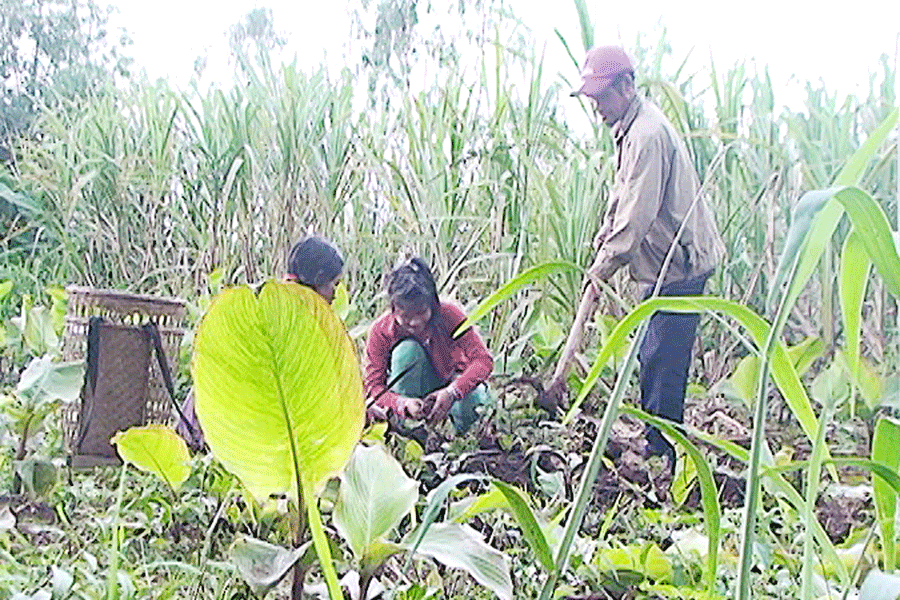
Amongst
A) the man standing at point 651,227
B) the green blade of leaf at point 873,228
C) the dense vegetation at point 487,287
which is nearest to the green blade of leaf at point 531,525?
the dense vegetation at point 487,287

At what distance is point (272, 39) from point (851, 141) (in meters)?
0.73

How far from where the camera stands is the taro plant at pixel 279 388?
28cm

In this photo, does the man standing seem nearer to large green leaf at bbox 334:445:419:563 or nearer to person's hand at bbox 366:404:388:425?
person's hand at bbox 366:404:388:425

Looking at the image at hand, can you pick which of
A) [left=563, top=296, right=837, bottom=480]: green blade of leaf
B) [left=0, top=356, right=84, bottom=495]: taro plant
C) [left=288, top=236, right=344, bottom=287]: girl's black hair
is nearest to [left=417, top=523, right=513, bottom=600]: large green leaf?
[left=563, top=296, right=837, bottom=480]: green blade of leaf

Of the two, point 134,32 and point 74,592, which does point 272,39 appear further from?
point 74,592

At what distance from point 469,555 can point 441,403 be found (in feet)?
2.53

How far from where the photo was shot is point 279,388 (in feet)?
0.94

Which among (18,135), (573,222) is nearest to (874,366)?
(573,222)

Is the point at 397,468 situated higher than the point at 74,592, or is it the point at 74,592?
the point at 397,468

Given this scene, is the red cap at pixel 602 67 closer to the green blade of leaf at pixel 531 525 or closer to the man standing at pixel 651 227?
the man standing at pixel 651 227

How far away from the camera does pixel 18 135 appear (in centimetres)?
170

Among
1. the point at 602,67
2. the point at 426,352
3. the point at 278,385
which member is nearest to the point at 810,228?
the point at 278,385

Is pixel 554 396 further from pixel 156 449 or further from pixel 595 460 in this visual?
pixel 595 460

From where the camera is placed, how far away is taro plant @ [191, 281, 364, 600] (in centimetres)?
28
